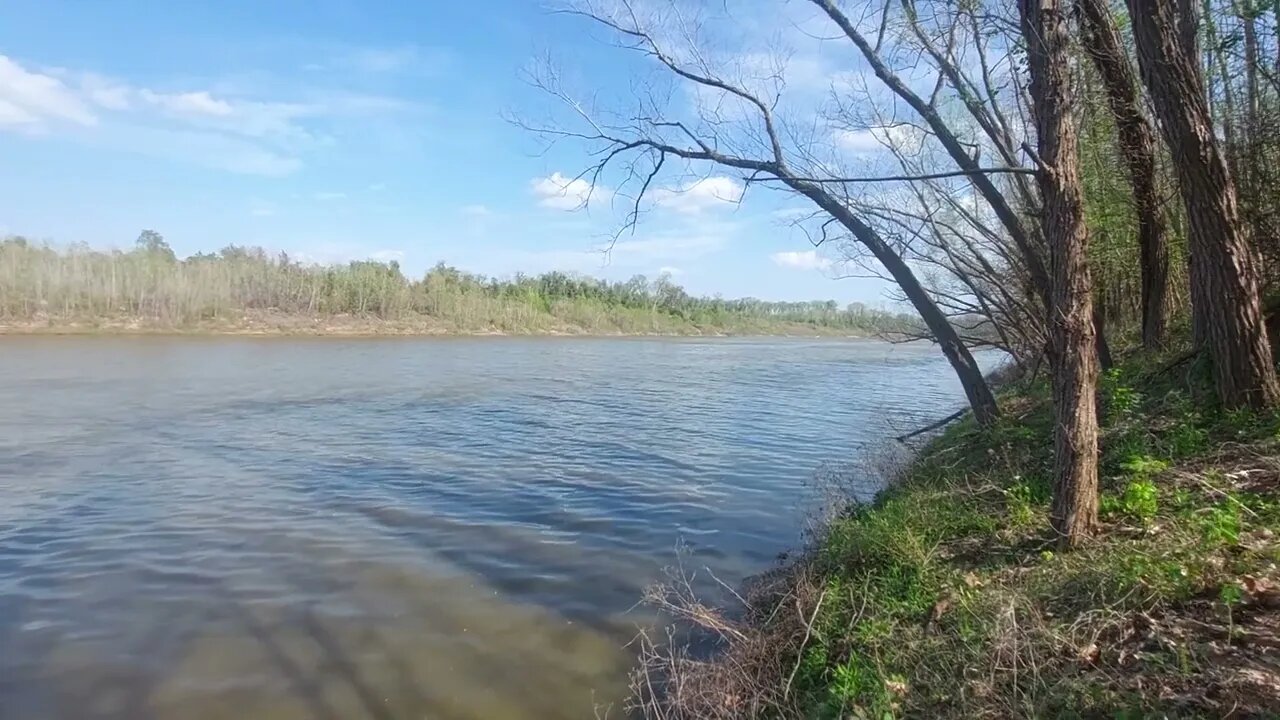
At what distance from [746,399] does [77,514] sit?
20962 millimetres

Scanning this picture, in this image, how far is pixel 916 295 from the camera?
9.70 meters

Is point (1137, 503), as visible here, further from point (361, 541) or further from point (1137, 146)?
Result: point (361, 541)

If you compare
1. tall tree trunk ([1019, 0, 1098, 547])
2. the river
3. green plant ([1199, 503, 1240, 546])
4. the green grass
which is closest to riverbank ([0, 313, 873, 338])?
the river

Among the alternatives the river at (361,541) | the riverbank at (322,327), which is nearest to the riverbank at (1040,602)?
the river at (361,541)

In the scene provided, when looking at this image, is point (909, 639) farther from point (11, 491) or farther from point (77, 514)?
point (11, 491)

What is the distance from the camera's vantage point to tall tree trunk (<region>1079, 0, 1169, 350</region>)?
8406 millimetres

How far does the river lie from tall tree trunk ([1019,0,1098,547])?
13.1ft

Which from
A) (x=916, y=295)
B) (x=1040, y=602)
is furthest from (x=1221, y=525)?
(x=916, y=295)

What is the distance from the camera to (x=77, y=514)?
10609 millimetres

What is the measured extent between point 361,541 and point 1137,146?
36.9ft

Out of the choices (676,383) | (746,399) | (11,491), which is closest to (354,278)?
(676,383)

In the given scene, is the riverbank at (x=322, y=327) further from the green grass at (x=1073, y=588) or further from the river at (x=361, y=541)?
the green grass at (x=1073, y=588)

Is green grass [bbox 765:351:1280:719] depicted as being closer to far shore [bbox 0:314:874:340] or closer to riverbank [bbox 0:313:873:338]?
far shore [bbox 0:314:874:340]

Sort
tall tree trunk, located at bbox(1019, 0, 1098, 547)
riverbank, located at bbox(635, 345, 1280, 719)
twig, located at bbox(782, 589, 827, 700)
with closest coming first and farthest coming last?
riverbank, located at bbox(635, 345, 1280, 719) < twig, located at bbox(782, 589, 827, 700) < tall tree trunk, located at bbox(1019, 0, 1098, 547)
